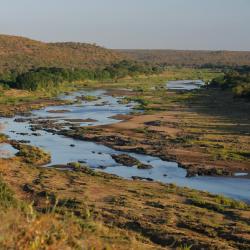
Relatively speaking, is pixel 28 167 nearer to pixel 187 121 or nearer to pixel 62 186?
pixel 62 186

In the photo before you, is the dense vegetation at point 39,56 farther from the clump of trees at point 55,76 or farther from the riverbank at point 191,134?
the riverbank at point 191,134

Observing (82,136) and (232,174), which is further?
(82,136)

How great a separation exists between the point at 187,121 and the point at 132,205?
3778 cm

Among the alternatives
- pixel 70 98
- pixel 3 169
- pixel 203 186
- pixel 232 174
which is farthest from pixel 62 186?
pixel 70 98

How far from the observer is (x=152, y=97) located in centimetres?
9225

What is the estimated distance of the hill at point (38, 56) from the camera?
15375cm

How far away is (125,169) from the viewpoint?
3819cm

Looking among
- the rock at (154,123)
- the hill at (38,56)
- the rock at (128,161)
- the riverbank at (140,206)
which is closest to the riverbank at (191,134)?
the rock at (154,123)

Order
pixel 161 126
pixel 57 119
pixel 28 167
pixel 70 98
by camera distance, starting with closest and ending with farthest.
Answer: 1. pixel 28 167
2. pixel 161 126
3. pixel 57 119
4. pixel 70 98

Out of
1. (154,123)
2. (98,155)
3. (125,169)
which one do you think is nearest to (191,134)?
(154,123)

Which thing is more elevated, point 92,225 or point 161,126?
point 92,225

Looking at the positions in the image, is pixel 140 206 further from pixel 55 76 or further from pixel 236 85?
pixel 55 76

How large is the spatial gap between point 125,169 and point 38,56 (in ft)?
440

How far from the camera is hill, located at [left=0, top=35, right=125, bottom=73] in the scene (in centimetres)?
15375
